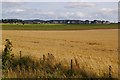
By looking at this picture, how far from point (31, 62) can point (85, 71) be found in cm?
274

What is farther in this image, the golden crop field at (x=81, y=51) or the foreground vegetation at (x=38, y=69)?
the golden crop field at (x=81, y=51)

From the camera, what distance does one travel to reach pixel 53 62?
12742 mm

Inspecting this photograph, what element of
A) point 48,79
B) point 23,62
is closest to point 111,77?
point 48,79

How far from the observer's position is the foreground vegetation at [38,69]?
988 cm

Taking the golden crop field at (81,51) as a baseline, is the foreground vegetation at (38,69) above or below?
above

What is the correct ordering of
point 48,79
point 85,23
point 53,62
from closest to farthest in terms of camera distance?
1. point 48,79
2. point 53,62
3. point 85,23

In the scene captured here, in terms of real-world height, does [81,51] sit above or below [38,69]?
below

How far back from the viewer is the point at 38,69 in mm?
11141

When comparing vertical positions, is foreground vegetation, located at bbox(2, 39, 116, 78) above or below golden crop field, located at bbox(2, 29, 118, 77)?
above

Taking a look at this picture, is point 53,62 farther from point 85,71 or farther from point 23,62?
point 85,71

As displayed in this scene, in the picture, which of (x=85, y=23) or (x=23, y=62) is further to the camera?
(x=85, y=23)

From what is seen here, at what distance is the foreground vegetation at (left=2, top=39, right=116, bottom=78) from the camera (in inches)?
389

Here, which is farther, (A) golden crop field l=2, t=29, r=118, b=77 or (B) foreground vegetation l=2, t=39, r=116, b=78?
(A) golden crop field l=2, t=29, r=118, b=77

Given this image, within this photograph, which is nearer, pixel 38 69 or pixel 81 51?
pixel 38 69
